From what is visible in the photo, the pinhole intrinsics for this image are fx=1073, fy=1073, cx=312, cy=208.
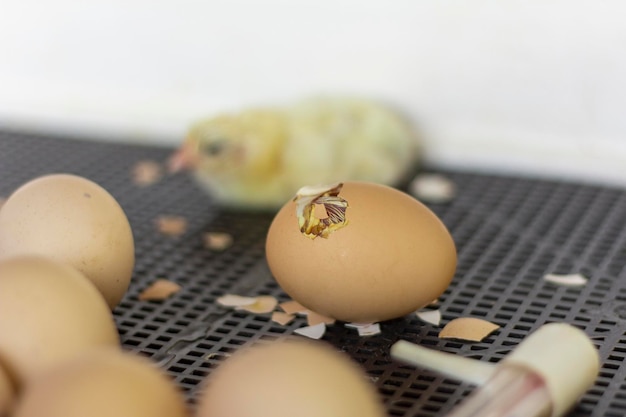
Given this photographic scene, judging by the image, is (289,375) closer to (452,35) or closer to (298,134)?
(298,134)

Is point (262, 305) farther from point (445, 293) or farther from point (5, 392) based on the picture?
point (5, 392)

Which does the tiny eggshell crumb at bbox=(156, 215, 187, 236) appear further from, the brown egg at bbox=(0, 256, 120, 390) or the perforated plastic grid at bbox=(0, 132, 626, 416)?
the brown egg at bbox=(0, 256, 120, 390)

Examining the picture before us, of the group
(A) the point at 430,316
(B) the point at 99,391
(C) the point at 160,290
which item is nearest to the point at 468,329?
(A) the point at 430,316

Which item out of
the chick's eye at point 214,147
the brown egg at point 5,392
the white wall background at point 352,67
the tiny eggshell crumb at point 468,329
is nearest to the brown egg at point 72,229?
the brown egg at point 5,392

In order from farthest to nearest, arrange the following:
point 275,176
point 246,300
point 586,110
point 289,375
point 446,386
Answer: point 586,110
point 275,176
point 246,300
point 446,386
point 289,375

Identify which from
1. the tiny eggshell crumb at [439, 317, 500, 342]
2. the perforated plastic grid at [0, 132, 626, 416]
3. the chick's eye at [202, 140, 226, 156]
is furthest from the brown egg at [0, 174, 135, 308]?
the chick's eye at [202, 140, 226, 156]

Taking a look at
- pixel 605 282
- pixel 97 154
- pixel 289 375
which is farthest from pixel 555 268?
pixel 97 154
